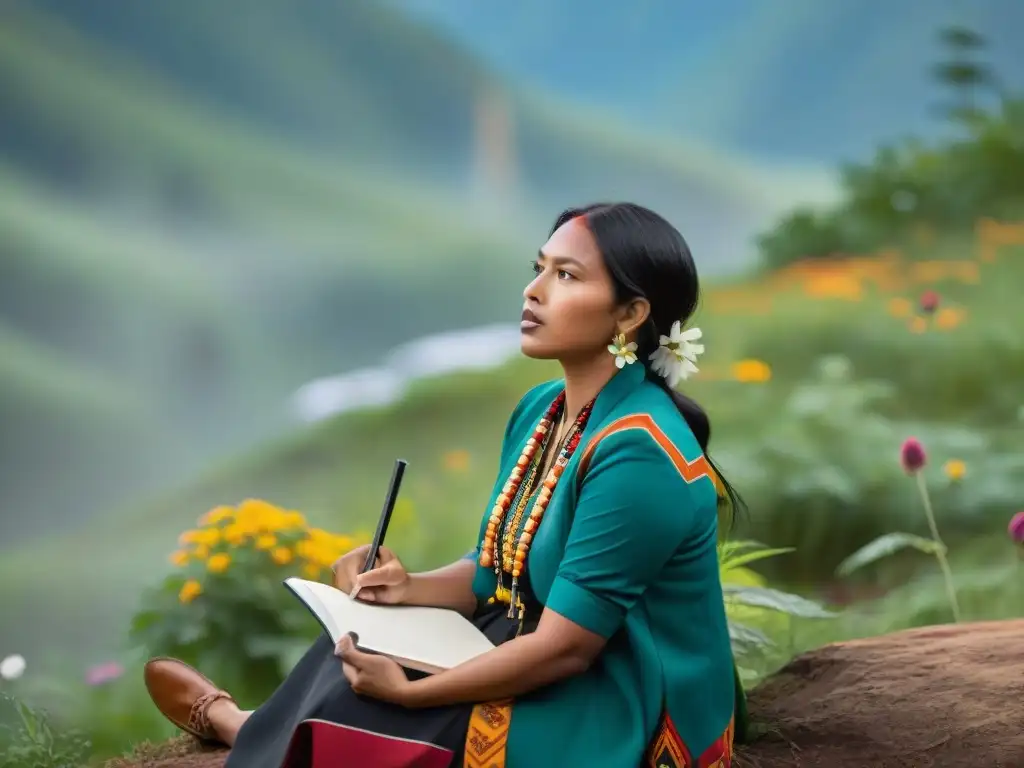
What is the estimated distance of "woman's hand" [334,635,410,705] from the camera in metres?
2.27

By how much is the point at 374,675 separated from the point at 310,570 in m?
1.63

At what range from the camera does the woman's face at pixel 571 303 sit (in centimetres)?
240

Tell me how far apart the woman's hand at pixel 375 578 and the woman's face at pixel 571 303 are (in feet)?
1.69

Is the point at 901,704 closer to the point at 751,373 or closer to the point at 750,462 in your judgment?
the point at 750,462

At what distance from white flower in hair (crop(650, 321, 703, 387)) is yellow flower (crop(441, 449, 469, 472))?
11.1 ft

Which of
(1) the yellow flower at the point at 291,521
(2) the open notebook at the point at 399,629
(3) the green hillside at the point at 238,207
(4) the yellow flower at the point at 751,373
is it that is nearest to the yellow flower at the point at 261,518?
(1) the yellow flower at the point at 291,521

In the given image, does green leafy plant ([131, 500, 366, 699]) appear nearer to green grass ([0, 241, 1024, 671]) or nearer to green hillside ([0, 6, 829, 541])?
green grass ([0, 241, 1024, 671])

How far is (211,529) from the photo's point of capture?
3891 millimetres

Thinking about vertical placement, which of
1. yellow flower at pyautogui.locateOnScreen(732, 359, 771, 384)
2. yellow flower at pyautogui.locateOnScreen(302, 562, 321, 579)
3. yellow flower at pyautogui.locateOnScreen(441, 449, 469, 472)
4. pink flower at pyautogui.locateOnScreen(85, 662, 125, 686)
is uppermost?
yellow flower at pyautogui.locateOnScreen(732, 359, 771, 384)

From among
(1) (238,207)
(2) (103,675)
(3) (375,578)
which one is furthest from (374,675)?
(1) (238,207)

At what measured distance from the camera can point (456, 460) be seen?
19.5 feet

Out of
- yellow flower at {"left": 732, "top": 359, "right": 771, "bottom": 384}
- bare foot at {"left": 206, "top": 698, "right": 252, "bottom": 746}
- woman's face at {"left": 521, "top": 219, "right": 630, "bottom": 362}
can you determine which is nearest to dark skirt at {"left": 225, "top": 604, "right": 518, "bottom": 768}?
bare foot at {"left": 206, "top": 698, "right": 252, "bottom": 746}

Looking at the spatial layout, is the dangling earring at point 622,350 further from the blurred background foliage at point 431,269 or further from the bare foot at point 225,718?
the blurred background foliage at point 431,269

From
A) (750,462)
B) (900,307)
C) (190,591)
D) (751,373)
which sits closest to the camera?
(190,591)
